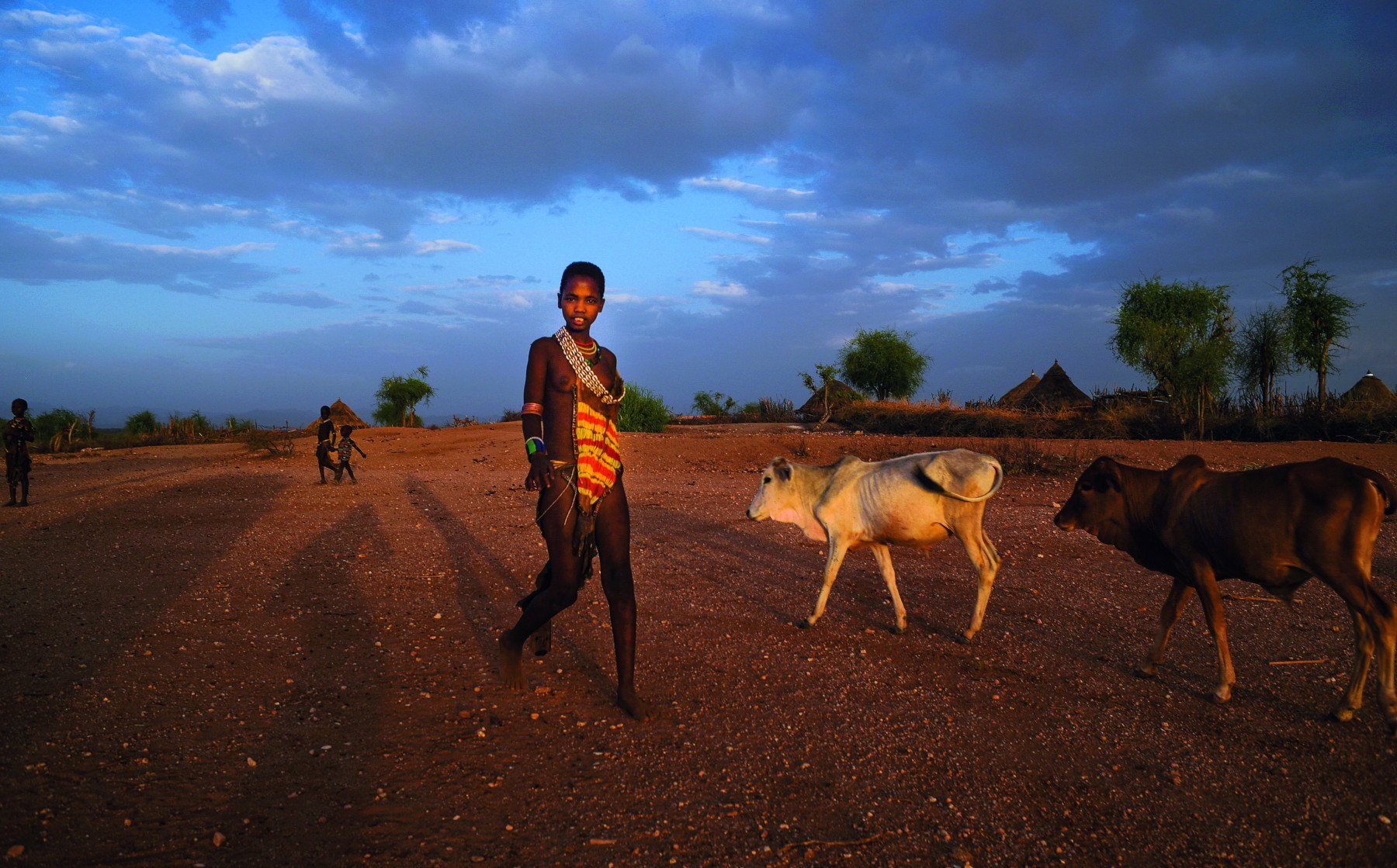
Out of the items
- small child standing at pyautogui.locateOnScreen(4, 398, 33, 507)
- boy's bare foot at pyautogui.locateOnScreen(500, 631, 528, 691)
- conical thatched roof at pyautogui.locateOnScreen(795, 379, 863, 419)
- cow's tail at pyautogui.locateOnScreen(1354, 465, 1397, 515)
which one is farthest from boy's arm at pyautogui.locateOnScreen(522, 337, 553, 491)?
conical thatched roof at pyautogui.locateOnScreen(795, 379, 863, 419)

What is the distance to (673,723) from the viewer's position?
4.43 metres

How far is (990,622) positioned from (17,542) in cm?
1112

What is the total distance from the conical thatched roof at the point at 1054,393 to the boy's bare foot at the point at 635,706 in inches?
1082

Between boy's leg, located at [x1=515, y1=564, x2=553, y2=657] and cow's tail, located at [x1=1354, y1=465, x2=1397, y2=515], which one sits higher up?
cow's tail, located at [x1=1354, y1=465, x2=1397, y2=515]

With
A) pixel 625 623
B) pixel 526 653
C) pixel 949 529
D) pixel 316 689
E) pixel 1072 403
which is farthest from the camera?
pixel 1072 403

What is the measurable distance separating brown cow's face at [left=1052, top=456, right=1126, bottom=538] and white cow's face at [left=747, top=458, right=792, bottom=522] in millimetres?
2154

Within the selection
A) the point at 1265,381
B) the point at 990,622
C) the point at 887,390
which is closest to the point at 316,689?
the point at 990,622

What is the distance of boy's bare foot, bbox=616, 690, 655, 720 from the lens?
4438mm

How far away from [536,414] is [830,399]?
30.7m

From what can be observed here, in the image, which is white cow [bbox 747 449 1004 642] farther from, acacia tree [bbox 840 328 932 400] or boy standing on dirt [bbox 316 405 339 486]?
acacia tree [bbox 840 328 932 400]

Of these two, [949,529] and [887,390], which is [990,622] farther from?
[887,390]

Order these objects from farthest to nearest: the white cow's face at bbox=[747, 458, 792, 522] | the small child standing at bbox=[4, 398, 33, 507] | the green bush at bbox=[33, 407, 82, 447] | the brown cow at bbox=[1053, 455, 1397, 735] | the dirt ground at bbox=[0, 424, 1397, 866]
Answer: the green bush at bbox=[33, 407, 82, 447] < the small child standing at bbox=[4, 398, 33, 507] < the white cow's face at bbox=[747, 458, 792, 522] < the brown cow at bbox=[1053, 455, 1397, 735] < the dirt ground at bbox=[0, 424, 1397, 866]

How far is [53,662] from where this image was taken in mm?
5215

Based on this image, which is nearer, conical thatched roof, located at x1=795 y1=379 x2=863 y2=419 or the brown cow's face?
the brown cow's face
